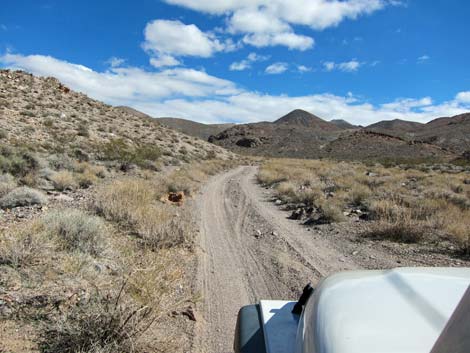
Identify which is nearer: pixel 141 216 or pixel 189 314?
pixel 189 314

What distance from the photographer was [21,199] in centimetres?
882

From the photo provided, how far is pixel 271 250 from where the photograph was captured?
25.8 feet

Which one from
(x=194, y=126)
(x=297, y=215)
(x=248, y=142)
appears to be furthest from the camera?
(x=194, y=126)

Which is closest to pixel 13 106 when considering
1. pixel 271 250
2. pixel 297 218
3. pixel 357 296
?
pixel 297 218

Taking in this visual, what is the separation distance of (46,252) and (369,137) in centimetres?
9337

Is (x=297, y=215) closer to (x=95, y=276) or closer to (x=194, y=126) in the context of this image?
(x=95, y=276)

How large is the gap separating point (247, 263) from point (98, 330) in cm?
376

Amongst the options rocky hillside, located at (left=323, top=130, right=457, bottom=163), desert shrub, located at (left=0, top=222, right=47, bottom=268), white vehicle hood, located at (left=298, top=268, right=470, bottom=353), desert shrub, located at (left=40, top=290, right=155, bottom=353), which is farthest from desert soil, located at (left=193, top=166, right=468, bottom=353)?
rocky hillside, located at (left=323, top=130, right=457, bottom=163)

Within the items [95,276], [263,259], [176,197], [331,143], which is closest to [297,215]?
[176,197]

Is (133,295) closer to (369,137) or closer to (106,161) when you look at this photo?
(106,161)

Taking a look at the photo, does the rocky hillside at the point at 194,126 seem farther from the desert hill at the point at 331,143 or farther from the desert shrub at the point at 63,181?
the desert shrub at the point at 63,181

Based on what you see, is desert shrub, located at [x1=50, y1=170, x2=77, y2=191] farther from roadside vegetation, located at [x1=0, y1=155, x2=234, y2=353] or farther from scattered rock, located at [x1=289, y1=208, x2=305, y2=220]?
scattered rock, located at [x1=289, y1=208, x2=305, y2=220]

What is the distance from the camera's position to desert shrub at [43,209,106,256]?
5.85 metres

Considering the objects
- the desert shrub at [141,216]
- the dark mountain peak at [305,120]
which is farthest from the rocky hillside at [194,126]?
the desert shrub at [141,216]
